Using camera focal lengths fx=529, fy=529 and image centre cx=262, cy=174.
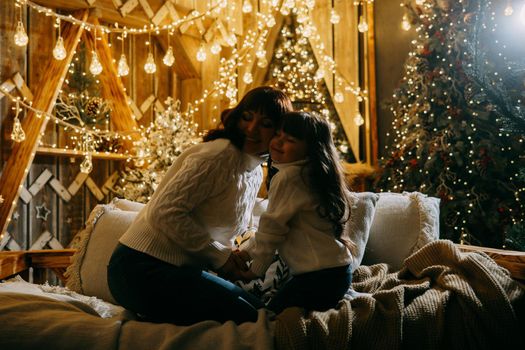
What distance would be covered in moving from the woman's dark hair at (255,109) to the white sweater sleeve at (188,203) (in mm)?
125

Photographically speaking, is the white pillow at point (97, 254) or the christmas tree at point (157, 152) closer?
the white pillow at point (97, 254)

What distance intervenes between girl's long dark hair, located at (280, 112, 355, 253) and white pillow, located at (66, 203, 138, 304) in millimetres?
970

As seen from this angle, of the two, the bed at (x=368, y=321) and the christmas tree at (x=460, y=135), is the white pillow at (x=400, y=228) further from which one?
the christmas tree at (x=460, y=135)

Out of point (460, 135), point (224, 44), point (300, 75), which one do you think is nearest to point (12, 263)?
point (460, 135)

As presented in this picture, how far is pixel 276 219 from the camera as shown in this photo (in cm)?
Answer: 154

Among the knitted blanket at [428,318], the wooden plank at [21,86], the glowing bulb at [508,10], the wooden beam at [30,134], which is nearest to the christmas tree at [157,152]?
the wooden beam at [30,134]

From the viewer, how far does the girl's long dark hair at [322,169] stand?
157cm

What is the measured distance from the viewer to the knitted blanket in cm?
141

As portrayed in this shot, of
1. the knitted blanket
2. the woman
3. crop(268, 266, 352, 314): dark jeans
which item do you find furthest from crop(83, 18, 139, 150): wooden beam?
the knitted blanket

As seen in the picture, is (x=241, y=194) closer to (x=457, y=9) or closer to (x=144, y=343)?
(x=144, y=343)

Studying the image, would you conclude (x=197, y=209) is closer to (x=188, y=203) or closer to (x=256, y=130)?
(x=188, y=203)

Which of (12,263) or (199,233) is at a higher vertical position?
(199,233)

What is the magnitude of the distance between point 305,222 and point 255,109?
0.40 metres

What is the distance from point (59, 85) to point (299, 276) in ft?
9.42
